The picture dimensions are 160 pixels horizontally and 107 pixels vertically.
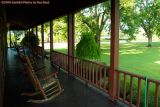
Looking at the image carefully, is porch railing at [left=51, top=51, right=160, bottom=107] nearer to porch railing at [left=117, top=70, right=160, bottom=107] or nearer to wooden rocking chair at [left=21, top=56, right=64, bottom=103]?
porch railing at [left=117, top=70, right=160, bottom=107]

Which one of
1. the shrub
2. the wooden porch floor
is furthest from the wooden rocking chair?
the shrub

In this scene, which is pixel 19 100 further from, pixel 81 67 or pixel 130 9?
pixel 130 9

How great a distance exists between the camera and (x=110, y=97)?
6.06 metres

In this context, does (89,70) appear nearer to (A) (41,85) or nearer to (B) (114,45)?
(A) (41,85)

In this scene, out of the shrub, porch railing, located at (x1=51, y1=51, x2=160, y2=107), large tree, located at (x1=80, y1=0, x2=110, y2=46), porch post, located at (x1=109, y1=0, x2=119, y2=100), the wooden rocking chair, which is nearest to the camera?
porch post, located at (x1=109, y1=0, x2=119, y2=100)

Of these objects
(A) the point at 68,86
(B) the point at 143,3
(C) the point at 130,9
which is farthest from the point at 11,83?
(B) the point at 143,3

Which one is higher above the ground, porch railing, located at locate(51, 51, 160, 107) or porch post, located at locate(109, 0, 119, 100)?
porch post, located at locate(109, 0, 119, 100)

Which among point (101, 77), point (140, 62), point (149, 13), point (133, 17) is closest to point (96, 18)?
point (133, 17)

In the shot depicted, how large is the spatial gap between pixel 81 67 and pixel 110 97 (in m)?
2.30

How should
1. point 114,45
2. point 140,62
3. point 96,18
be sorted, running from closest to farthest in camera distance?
point 114,45, point 140,62, point 96,18

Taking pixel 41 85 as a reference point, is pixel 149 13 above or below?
above

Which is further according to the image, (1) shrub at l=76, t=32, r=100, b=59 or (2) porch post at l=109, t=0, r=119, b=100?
(1) shrub at l=76, t=32, r=100, b=59

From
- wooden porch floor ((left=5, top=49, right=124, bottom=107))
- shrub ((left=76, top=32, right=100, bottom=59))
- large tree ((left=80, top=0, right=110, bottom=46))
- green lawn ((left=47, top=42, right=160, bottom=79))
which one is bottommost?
green lawn ((left=47, top=42, right=160, bottom=79))

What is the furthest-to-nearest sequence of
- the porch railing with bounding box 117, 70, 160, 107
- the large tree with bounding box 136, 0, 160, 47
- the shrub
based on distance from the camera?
the large tree with bounding box 136, 0, 160, 47
the shrub
the porch railing with bounding box 117, 70, 160, 107
